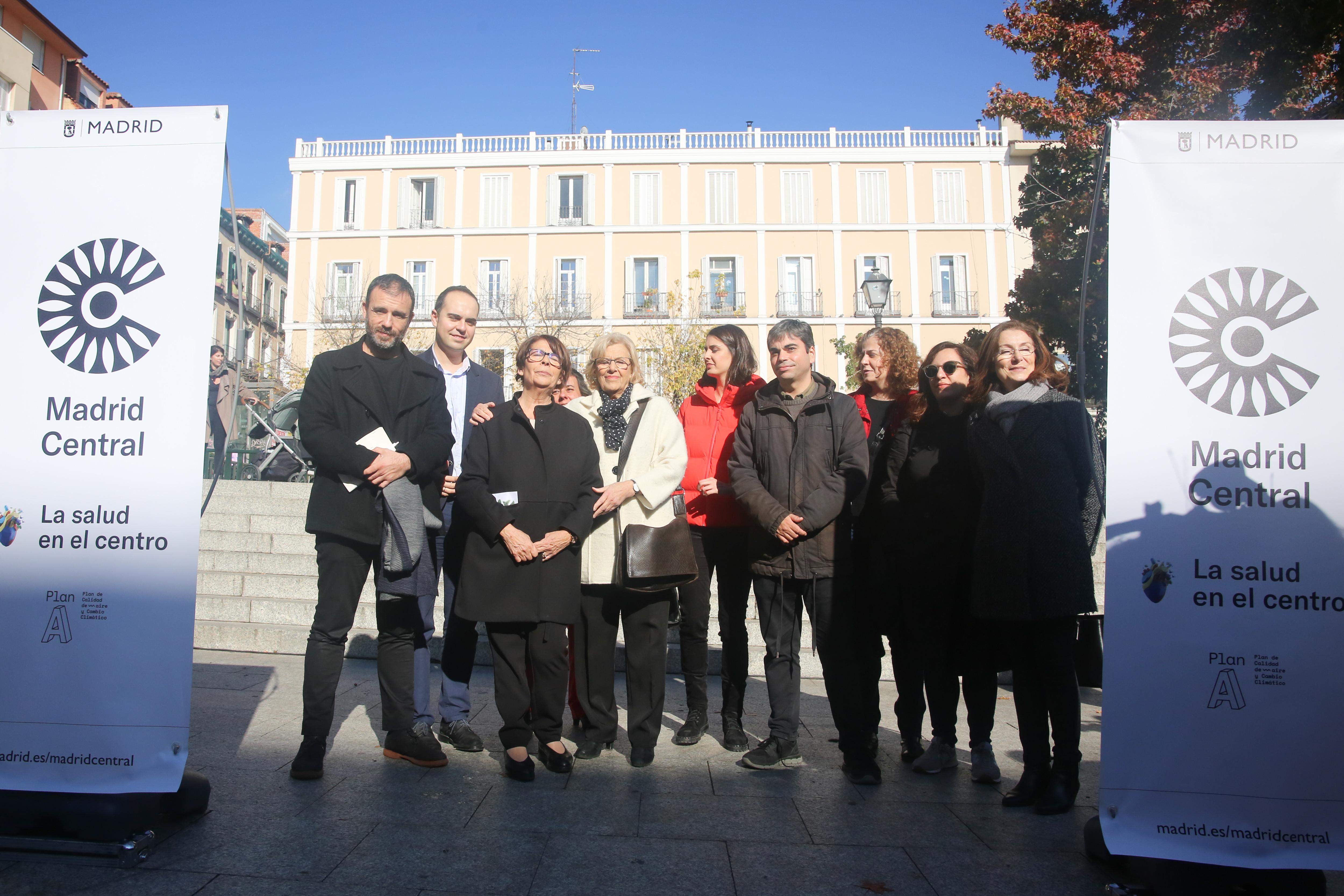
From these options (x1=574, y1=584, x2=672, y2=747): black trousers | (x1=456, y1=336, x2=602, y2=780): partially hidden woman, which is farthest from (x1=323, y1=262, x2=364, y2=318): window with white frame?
(x1=574, y1=584, x2=672, y2=747): black trousers

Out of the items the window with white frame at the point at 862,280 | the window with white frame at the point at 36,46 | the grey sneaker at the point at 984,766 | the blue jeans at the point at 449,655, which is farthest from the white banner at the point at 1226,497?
the window with white frame at the point at 36,46

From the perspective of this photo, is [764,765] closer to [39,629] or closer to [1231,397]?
[1231,397]

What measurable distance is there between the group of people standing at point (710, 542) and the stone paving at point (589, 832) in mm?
182

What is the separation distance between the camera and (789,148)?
124 feet

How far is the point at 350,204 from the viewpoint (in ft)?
126

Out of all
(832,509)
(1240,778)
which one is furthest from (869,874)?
(832,509)

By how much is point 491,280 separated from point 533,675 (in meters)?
→ 35.7

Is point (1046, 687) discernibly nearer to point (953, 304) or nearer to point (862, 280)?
point (862, 280)

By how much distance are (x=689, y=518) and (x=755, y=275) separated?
1324 inches

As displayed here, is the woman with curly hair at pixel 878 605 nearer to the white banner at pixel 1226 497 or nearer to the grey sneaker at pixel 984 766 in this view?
the grey sneaker at pixel 984 766

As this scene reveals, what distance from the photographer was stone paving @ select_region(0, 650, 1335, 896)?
107 inches

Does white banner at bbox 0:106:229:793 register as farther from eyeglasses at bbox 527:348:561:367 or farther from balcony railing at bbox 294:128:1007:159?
balcony railing at bbox 294:128:1007:159

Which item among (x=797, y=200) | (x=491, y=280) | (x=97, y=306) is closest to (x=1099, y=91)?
(x=97, y=306)

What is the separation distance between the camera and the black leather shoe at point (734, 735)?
14.6 feet
